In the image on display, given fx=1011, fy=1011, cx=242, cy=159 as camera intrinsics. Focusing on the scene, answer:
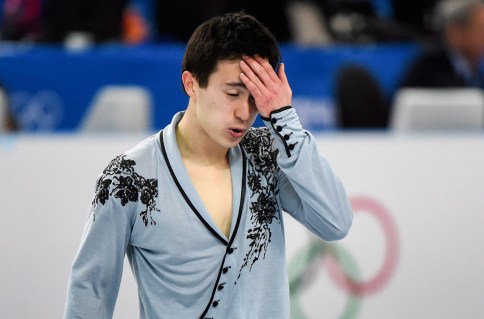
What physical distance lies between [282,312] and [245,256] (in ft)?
0.65

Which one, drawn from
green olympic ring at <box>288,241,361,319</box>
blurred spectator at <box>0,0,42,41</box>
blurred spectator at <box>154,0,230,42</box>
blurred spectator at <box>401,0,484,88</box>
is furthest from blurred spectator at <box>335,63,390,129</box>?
blurred spectator at <box>0,0,42,41</box>

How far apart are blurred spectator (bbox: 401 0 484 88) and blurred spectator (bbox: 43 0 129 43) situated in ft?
8.66

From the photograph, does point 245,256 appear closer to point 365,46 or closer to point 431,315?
point 431,315

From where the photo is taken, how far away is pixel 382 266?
15.3 ft

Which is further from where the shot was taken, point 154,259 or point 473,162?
point 473,162

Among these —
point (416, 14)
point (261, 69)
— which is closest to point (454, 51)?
point (416, 14)

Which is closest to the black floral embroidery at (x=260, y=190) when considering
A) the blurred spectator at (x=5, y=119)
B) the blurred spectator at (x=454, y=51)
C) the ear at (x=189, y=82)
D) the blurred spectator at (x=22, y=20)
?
the ear at (x=189, y=82)

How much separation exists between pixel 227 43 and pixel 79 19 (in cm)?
569

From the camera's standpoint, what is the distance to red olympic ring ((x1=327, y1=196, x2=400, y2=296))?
464 centimetres

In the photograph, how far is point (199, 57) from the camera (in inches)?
110

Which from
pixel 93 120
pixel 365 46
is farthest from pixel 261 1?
pixel 93 120

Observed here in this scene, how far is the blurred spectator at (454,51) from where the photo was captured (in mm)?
7008

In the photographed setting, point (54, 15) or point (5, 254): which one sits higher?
point (54, 15)

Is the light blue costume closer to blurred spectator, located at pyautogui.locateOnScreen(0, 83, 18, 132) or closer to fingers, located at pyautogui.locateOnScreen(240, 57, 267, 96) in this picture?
fingers, located at pyautogui.locateOnScreen(240, 57, 267, 96)
